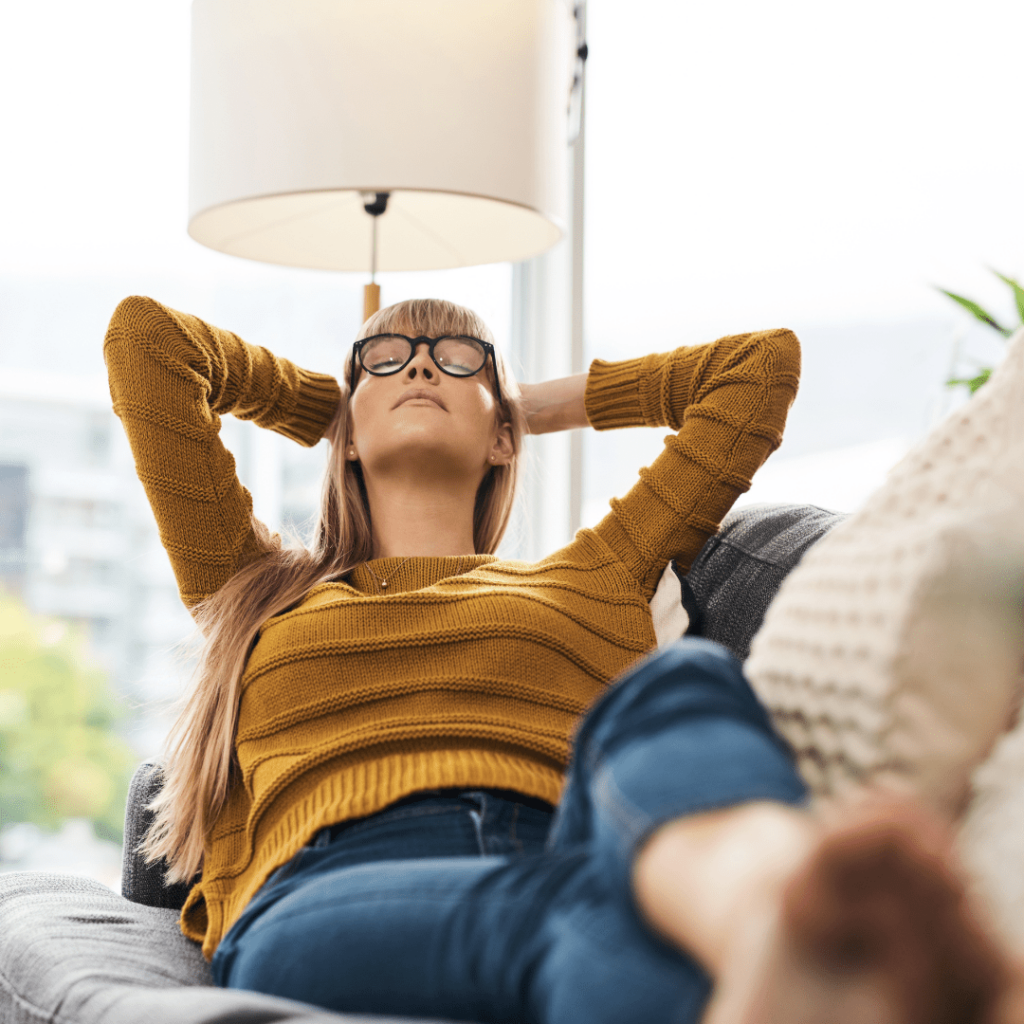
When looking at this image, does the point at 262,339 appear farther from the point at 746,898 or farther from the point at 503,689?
the point at 746,898

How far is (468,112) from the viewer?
1365mm

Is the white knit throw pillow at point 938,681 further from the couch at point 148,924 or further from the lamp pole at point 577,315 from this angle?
the lamp pole at point 577,315

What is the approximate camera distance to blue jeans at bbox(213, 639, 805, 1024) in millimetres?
498

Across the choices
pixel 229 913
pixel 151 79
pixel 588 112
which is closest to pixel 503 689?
pixel 229 913

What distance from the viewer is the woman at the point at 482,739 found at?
1.28 feet

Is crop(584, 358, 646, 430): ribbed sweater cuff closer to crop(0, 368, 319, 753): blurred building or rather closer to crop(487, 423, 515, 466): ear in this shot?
crop(487, 423, 515, 466): ear

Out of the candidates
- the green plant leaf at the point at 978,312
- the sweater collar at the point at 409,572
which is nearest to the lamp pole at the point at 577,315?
the green plant leaf at the point at 978,312

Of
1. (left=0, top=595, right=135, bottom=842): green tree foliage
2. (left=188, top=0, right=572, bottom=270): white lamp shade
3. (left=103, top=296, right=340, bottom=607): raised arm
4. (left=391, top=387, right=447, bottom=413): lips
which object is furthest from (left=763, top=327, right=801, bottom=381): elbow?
(left=0, top=595, right=135, bottom=842): green tree foliage

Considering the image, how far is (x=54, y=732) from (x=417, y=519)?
1.22 metres

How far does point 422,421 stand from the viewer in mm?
1473

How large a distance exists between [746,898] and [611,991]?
0.43 feet

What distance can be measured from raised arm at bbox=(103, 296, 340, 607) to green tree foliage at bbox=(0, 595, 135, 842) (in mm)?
1045

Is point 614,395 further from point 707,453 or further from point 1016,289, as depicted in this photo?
point 1016,289

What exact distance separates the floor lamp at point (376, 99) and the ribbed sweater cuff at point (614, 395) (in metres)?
0.28
